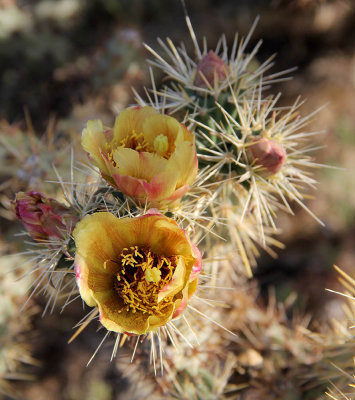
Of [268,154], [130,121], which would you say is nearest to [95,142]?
[130,121]

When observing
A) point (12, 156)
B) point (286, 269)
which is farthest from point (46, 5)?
point (286, 269)

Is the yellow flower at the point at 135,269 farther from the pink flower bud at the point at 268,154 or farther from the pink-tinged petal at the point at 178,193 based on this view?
the pink flower bud at the point at 268,154

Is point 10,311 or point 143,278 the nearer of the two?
point 143,278

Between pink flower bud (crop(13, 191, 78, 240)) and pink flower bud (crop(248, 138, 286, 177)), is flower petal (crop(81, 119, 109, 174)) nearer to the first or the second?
pink flower bud (crop(13, 191, 78, 240))

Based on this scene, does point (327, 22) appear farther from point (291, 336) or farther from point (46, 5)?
point (291, 336)

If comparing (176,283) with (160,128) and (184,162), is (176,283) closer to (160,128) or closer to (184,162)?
(184,162)

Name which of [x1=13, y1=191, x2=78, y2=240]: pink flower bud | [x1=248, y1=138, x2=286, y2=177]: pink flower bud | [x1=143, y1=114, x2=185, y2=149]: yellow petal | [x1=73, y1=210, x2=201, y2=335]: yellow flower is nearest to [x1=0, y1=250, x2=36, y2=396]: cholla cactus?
[x1=13, y1=191, x2=78, y2=240]: pink flower bud

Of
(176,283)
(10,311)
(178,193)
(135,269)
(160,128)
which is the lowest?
(10,311)
